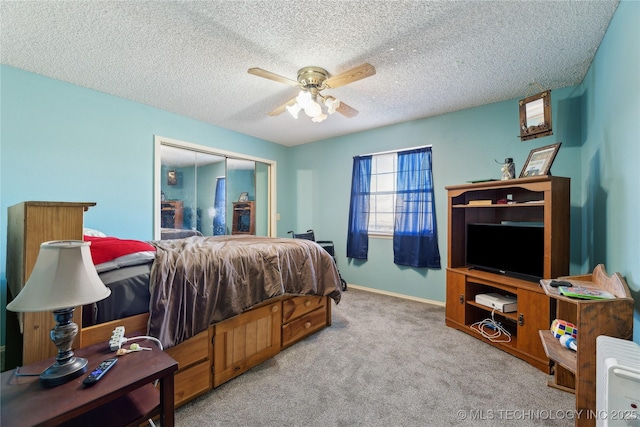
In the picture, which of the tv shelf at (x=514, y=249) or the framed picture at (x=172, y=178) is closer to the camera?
the tv shelf at (x=514, y=249)

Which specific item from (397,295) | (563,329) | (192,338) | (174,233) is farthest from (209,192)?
(563,329)

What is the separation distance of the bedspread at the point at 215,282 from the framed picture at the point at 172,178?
5.86 ft

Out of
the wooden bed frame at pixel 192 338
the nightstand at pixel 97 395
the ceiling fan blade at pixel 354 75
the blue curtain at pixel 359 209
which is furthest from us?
the blue curtain at pixel 359 209

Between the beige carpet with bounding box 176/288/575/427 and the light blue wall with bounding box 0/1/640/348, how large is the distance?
2.62 ft

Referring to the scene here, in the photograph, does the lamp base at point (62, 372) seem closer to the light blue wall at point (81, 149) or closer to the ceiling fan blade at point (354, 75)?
the light blue wall at point (81, 149)

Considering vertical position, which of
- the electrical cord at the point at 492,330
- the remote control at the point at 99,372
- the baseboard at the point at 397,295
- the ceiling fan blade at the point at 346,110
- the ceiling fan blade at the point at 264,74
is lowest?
the baseboard at the point at 397,295

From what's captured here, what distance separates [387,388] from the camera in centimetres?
Result: 178

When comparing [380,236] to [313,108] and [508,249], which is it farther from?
[313,108]

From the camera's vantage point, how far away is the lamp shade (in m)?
0.91

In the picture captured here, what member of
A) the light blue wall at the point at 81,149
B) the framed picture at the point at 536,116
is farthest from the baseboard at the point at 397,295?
the light blue wall at the point at 81,149

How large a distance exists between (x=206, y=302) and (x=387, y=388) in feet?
4.44

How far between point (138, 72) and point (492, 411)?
12.2 ft

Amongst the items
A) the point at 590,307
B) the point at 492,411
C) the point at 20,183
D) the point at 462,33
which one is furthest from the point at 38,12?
the point at 492,411

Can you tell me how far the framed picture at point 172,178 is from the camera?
3359mm
